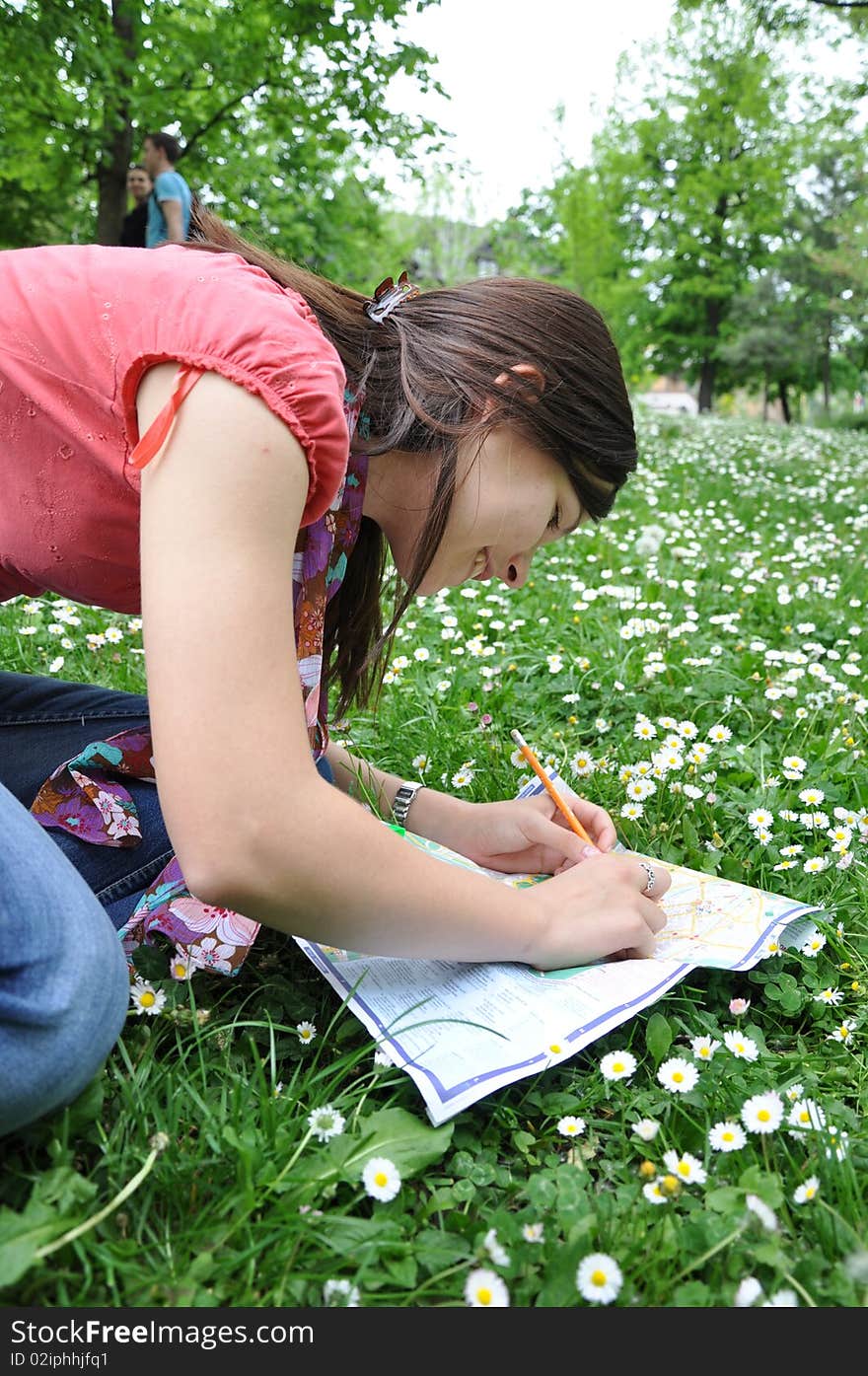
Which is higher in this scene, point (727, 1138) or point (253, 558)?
point (253, 558)

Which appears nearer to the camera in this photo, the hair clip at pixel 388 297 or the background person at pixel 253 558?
the background person at pixel 253 558

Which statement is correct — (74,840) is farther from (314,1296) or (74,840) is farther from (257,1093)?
(314,1296)

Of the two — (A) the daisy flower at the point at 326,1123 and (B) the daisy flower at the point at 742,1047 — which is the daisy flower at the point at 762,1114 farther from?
(A) the daisy flower at the point at 326,1123

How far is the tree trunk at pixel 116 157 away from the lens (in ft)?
21.8

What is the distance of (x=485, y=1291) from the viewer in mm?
987

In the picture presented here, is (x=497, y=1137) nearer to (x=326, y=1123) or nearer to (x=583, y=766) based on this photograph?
(x=326, y=1123)

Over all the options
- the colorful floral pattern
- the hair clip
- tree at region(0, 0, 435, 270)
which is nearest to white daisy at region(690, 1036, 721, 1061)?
the colorful floral pattern

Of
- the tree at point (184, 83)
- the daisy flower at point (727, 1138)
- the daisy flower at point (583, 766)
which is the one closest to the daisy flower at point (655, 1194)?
the daisy flower at point (727, 1138)

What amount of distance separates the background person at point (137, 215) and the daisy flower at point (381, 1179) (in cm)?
704

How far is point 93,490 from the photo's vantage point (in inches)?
49.9

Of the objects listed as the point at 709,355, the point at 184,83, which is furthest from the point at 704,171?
the point at 184,83

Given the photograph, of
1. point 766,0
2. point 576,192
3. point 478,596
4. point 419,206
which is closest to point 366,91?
point 766,0

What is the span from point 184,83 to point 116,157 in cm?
71

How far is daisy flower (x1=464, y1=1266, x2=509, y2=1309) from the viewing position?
3.22ft
